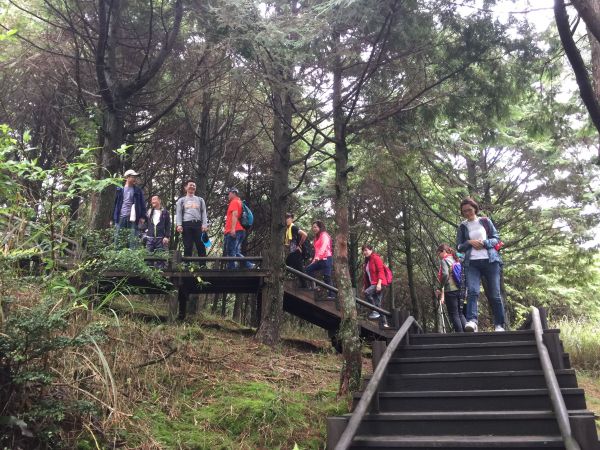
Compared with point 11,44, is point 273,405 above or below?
below

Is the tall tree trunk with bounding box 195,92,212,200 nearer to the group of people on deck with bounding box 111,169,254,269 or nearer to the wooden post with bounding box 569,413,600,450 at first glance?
the group of people on deck with bounding box 111,169,254,269

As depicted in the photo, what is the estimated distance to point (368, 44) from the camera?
7.68 metres

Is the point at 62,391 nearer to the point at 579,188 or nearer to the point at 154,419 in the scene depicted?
the point at 154,419

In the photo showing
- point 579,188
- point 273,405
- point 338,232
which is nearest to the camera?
point 273,405

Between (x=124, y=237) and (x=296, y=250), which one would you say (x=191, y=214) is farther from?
(x=296, y=250)

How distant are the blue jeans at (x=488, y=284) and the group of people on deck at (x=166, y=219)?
4.89 m

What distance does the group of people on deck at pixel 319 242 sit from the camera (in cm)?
726

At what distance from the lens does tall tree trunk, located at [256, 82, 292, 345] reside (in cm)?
907

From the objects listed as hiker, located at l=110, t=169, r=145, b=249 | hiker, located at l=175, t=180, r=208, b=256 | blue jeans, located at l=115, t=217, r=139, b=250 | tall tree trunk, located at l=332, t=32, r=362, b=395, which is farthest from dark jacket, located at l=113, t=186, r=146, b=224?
tall tree trunk, located at l=332, t=32, r=362, b=395

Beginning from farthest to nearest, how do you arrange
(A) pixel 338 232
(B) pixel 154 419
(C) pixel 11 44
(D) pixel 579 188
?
(D) pixel 579 188 → (C) pixel 11 44 → (A) pixel 338 232 → (B) pixel 154 419

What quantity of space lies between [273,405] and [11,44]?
29.1 ft

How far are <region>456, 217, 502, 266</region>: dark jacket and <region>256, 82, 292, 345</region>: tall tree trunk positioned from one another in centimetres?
352

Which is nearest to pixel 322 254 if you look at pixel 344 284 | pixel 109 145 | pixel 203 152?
pixel 344 284

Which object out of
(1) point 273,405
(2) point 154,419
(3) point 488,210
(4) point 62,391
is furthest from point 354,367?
(3) point 488,210
